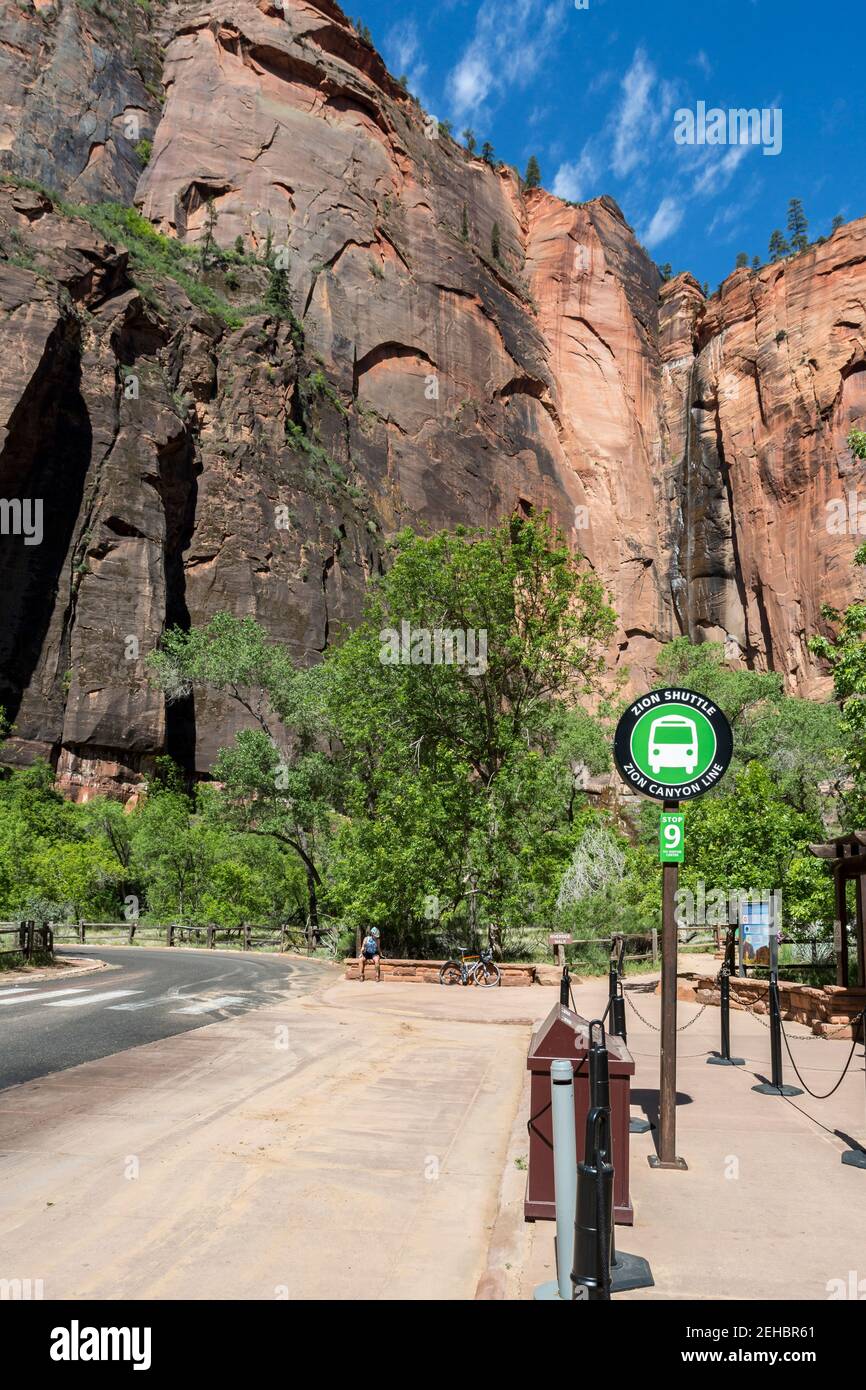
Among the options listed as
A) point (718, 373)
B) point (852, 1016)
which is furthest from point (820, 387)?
point (852, 1016)

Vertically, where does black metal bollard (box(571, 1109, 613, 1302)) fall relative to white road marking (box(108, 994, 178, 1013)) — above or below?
above

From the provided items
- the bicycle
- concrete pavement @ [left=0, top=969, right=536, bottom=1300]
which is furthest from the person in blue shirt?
concrete pavement @ [left=0, top=969, right=536, bottom=1300]

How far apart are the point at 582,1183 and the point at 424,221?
259 ft

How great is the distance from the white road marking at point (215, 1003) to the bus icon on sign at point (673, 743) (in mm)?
10147

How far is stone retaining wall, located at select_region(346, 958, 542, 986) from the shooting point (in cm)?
2052

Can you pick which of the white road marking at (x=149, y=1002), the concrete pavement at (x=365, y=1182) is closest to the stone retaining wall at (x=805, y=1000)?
the concrete pavement at (x=365, y=1182)

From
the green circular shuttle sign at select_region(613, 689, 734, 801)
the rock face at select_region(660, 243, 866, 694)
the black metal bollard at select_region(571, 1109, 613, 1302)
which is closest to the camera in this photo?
the black metal bollard at select_region(571, 1109, 613, 1302)

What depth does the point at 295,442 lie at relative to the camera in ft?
195

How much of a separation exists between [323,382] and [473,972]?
51.8 m

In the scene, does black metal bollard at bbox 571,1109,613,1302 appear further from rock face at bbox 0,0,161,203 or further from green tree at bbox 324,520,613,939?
rock face at bbox 0,0,161,203

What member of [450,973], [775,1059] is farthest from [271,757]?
[775,1059]

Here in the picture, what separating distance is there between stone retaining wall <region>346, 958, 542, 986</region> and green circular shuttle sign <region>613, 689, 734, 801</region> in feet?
48.5

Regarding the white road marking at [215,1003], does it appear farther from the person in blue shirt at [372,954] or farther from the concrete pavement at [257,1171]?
the person in blue shirt at [372,954]

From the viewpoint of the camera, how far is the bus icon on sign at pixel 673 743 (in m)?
6.54
